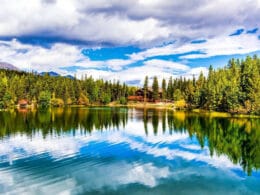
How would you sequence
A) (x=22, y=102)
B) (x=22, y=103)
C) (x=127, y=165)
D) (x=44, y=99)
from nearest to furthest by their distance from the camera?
(x=127, y=165) < (x=22, y=103) < (x=22, y=102) < (x=44, y=99)

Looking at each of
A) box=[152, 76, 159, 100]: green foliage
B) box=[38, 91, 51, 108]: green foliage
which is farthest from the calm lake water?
box=[152, 76, 159, 100]: green foliage

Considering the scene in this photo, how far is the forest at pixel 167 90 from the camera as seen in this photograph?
88688 millimetres

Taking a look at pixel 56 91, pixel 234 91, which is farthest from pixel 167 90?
pixel 234 91

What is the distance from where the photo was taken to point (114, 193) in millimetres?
20375

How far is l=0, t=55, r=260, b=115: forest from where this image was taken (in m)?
88.7

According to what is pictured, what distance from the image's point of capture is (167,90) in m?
180

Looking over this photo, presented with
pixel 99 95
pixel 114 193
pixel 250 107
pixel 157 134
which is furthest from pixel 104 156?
pixel 99 95

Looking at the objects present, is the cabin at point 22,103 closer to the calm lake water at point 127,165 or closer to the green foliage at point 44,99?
the green foliage at point 44,99

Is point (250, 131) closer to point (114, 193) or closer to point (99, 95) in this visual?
point (114, 193)

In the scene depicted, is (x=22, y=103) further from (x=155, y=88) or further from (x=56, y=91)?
(x=155, y=88)

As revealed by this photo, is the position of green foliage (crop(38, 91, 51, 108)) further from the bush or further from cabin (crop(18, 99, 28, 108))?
cabin (crop(18, 99, 28, 108))

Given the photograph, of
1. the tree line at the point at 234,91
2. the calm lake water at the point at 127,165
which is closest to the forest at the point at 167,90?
the tree line at the point at 234,91

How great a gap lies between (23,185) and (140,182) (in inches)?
337

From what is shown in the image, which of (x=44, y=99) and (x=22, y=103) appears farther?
(x=44, y=99)
